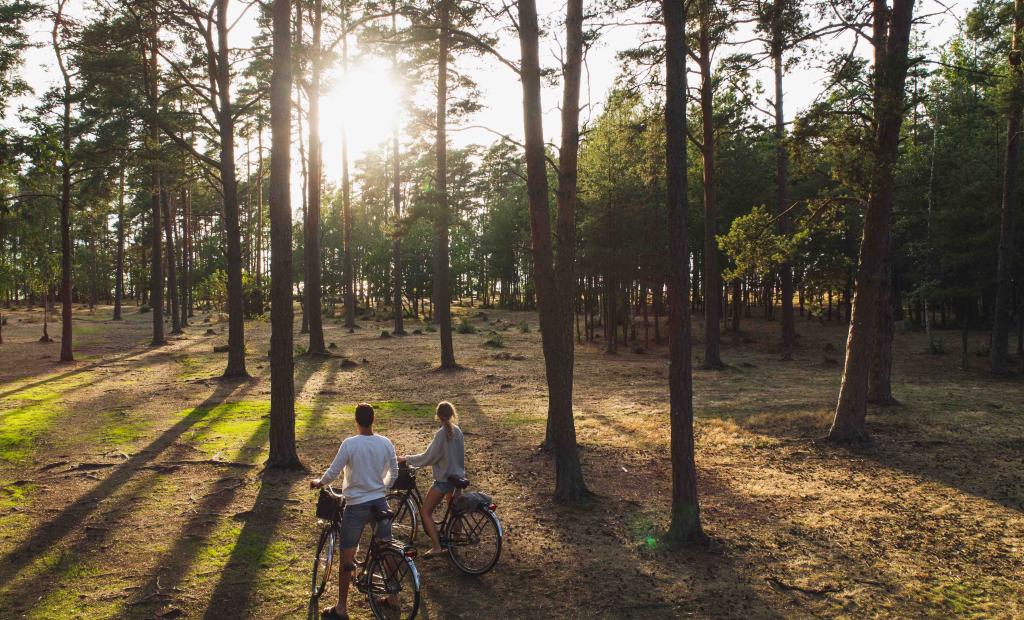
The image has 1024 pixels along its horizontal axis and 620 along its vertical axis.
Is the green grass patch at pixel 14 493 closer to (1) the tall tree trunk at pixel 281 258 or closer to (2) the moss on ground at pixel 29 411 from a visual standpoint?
(2) the moss on ground at pixel 29 411

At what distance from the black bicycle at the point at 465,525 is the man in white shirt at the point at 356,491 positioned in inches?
33.3

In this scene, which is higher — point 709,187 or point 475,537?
point 709,187

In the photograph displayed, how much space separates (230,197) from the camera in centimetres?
1952

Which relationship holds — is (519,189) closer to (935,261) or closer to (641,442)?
(935,261)

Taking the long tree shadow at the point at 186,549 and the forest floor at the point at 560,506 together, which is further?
the forest floor at the point at 560,506

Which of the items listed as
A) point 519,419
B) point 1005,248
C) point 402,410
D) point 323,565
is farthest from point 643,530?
point 1005,248

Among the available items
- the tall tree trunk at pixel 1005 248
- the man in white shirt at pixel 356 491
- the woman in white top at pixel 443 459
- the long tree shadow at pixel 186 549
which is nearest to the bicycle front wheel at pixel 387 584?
the man in white shirt at pixel 356 491

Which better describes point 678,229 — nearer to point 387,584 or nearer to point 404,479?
point 404,479

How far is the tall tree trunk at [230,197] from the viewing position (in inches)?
733

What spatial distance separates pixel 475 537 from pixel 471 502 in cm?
48

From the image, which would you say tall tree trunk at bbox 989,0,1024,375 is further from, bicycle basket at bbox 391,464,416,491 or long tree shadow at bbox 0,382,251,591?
long tree shadow at bbox 0,382,251,591

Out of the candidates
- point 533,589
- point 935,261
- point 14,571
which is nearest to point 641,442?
point 533,589

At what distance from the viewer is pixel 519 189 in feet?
191

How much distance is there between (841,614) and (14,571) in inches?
344
